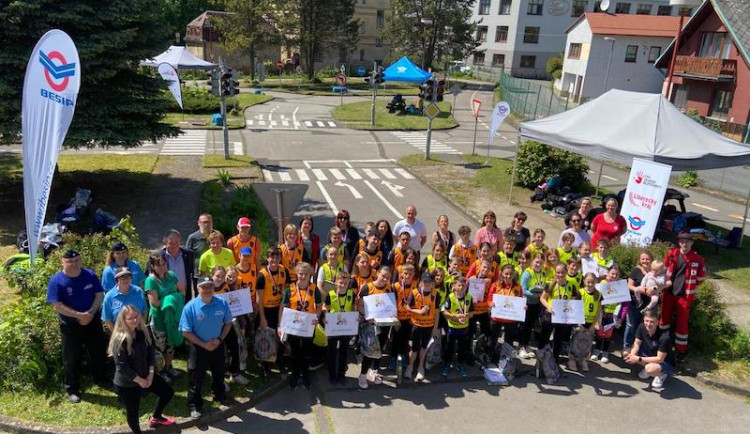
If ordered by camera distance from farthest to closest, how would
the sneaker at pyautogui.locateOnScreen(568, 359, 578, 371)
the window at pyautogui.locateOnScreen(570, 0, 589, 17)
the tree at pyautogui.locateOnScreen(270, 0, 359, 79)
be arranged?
the window at pyautogui.locateOnScreen(570, 0, 589, 17) → the tree at pyautogui.locateOnScreen(270, 0, 359, 79) → the sneaker at pyautogui.locateOnScreen(568, 359, 578, 371)

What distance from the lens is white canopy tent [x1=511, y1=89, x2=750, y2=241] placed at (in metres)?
12.4

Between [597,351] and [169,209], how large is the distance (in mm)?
11323

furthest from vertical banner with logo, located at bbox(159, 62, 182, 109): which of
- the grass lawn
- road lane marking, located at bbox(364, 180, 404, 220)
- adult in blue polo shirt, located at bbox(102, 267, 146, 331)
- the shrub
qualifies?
adult in blue polo shirt, located at bbox(102, 267, 146, 331)

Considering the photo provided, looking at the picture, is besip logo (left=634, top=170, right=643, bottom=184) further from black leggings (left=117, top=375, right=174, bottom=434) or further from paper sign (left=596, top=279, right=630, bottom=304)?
black leggings (left=117, top=375, right=174, bottom=434)

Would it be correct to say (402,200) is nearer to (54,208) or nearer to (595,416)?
(54,208)

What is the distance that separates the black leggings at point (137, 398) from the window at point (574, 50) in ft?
Answer: 178

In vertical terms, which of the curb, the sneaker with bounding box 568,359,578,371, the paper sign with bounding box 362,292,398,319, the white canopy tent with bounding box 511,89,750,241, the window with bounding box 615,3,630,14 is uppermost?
the window with bounding box 615,3,630,14

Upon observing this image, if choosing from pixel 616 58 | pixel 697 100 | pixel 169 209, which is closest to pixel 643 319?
pixel 169 209

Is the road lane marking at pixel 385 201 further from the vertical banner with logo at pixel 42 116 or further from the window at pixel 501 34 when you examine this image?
the window at pixel 501 34

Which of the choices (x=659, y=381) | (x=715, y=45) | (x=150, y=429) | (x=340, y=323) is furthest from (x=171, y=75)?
(x=715, y=45)

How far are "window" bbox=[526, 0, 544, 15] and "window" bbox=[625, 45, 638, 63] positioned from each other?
1873 cm

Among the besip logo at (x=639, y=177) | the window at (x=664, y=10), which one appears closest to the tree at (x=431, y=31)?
the window at (x=664, y=10)

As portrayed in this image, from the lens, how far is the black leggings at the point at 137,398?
5.85 metres

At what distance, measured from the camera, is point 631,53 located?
5059 centimetres
